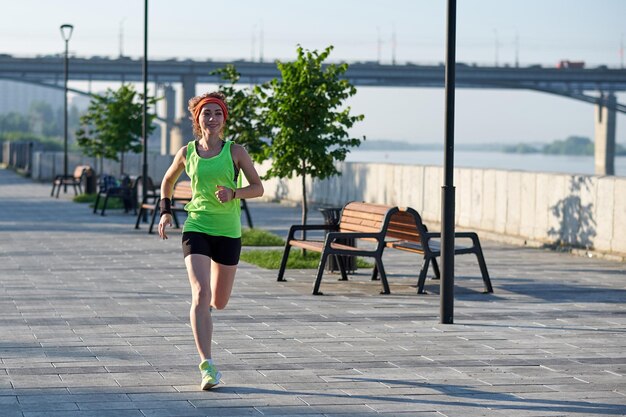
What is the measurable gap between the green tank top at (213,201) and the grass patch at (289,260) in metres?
7.39

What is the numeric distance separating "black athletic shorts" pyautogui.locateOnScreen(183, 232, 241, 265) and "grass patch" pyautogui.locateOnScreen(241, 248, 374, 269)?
736cm

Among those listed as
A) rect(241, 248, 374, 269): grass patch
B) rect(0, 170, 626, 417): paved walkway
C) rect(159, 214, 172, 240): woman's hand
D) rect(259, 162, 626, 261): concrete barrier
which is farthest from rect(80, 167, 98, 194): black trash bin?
rect(159, 214, 172, 240): woman's hand

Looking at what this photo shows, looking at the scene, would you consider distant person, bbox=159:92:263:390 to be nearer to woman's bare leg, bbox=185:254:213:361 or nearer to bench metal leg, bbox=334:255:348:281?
woman's bare leg, bbox=185:254:213:361

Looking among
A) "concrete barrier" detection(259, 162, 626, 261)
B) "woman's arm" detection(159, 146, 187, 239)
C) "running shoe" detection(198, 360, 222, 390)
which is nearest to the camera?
"running shoe" detection(198, 360, 222, 390)

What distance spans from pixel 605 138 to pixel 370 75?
18.8 meters

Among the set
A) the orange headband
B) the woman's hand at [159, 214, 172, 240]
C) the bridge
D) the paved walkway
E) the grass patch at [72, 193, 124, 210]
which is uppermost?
the bridge

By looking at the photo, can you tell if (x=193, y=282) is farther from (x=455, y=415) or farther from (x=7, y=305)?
(x=7, y=305)

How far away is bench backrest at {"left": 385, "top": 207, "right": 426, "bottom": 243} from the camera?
12914 mm

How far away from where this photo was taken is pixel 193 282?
7555 mm

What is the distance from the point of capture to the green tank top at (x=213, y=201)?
768 centimetres

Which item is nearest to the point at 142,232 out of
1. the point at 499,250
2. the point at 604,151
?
the point at 499,250

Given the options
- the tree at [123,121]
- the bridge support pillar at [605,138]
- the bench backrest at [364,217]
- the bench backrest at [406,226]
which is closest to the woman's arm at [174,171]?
the bench backrest at [364,217]

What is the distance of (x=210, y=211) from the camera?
769 cm

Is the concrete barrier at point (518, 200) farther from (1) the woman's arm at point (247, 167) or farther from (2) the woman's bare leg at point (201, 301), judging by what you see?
(2) the woman's bare leg at point (201, 301)
